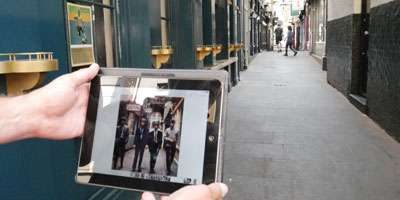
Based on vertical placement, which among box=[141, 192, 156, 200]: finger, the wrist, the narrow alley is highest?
the wrist

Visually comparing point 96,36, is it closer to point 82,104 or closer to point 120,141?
point 82,104

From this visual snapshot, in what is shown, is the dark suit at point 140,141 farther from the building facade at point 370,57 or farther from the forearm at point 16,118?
the building facade at point 370,57

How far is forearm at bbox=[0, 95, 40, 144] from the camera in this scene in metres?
1.28

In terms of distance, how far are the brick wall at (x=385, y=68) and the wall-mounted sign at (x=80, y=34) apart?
3954mm

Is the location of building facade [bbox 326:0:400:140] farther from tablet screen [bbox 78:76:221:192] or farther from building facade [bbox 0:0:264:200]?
tablet screen [bbox 78:76:221:192]

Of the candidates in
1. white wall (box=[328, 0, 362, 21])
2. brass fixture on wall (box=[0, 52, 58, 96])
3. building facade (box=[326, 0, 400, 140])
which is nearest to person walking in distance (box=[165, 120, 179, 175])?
brass fixture on wall (box=[0, 52, 58, 96])

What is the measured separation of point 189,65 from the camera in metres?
5.25

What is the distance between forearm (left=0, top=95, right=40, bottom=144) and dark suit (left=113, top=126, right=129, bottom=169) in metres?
0.29

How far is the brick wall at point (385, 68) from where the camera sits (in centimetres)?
521

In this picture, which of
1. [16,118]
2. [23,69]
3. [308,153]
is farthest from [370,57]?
[16,118]

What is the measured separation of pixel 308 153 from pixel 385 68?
177 cm

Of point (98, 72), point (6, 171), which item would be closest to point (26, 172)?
point (6, 171)

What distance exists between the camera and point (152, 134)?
1.18 meters

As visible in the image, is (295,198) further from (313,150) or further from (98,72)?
(98,72)
